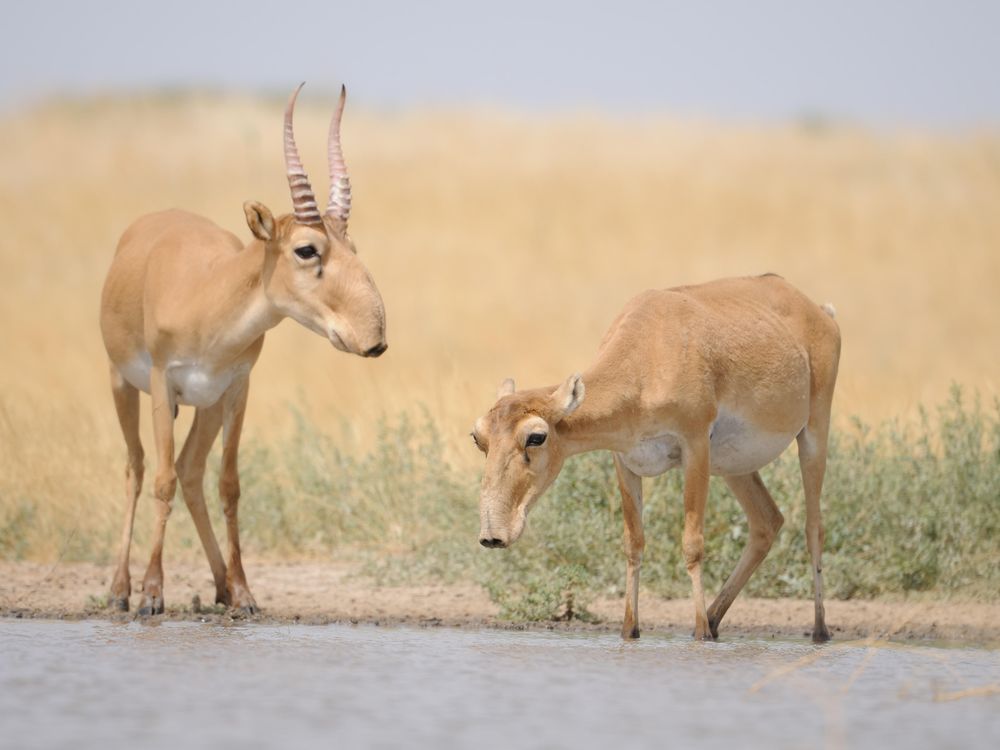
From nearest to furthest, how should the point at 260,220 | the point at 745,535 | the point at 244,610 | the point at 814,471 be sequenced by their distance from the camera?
the point at 260,220
the point at 814,471
the point at 244,610
the point at 745,535

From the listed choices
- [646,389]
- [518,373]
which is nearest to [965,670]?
[646,389]

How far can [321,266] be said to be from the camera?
9.70m

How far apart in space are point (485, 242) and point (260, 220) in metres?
18.6

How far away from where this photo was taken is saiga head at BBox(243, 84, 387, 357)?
9477mm

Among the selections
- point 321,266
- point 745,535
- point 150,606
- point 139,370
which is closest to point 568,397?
point 321,266

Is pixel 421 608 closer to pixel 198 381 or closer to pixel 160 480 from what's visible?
pixel 160 480

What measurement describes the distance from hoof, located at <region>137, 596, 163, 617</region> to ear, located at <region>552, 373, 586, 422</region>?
2978 millimetres

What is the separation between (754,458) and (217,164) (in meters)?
27.0

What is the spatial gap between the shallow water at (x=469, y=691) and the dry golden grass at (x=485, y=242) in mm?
4051

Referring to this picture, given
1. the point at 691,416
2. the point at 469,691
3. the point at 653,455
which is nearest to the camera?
the point at 469,691

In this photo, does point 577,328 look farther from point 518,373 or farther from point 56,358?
point 56,358

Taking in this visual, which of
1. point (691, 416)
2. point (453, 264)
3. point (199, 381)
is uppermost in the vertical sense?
point (453, 264)

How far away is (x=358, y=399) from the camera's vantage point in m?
16.6

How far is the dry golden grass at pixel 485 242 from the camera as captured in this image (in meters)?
16.1
